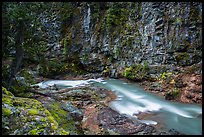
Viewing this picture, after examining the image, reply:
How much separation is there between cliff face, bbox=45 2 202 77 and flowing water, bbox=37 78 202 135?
12.9 ft

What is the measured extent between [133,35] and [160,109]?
34.1 feet

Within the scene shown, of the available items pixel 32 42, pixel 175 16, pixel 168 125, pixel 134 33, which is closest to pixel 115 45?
pixel 134 33

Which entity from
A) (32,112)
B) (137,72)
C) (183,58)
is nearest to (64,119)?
(32,112)

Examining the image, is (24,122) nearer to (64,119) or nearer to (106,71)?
(64,119)

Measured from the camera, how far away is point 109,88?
16.3 m

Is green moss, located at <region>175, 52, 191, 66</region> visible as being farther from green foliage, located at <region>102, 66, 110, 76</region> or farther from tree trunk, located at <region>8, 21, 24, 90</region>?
tree trunk, located at <region>8, 21, 24, 90</region>

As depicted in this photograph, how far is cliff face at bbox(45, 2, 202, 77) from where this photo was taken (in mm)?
17094

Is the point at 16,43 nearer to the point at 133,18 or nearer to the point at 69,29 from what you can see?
the point at 133,18

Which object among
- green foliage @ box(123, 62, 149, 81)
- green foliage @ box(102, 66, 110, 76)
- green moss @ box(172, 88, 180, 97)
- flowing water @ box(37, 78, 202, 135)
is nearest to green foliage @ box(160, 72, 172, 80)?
green foliage @ box(123, 62, 149, 81)

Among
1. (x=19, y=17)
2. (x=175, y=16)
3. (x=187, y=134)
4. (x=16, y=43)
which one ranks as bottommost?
(x=187, y=134)

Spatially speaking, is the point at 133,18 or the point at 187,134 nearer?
the point at 187,134

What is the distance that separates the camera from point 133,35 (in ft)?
67.5

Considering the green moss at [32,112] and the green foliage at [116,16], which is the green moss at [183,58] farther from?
the green moss at [32,112]

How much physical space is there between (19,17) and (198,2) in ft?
43.2
